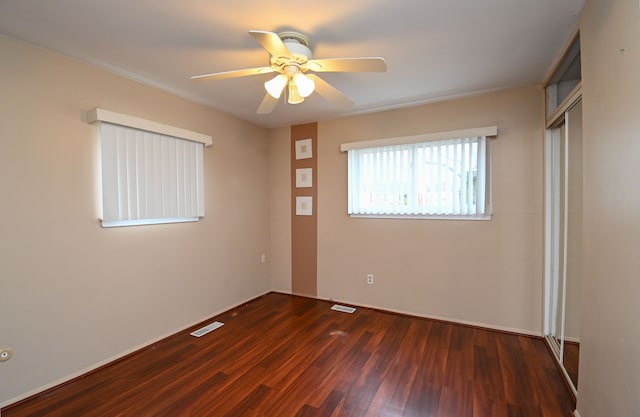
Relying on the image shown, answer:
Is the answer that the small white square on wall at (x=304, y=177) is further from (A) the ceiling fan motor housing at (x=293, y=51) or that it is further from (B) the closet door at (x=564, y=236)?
(B) the closet door at (x=564, y=236)

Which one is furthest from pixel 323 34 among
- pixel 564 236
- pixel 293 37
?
pixel 564 236

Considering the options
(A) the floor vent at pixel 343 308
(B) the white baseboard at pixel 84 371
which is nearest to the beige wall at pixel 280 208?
(A) the floor vent at pixel 343 308

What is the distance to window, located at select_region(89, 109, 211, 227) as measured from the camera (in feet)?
7.34

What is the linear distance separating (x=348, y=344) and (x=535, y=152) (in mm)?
2540

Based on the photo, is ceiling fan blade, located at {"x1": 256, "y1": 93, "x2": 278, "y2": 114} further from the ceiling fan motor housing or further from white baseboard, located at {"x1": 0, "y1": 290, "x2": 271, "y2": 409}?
white baseboard, located at {"x1": 0, "y1": 290, "x2": 271, "y2": 409}

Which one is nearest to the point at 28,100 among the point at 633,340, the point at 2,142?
the point at 2,142

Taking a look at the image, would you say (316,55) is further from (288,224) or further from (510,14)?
(288,224)

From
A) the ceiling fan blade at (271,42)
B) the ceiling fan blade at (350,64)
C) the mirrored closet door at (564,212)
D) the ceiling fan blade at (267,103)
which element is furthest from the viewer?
the ceiling fan blade at (267,103)

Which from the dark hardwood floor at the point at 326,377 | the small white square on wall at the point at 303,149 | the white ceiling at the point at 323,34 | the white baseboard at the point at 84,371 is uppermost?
the white ceiling at the point at 323,34

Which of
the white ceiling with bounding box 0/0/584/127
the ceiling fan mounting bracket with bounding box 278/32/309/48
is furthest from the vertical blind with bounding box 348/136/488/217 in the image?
the ceiling fan mounting bracket with bounding box 278/32/309/48

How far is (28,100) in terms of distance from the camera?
1.87m

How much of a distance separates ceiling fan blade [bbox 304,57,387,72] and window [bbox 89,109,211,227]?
1688 millimetres

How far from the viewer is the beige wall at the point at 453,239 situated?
2.65 metres

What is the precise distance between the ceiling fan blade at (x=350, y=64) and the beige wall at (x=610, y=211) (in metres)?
1.03
